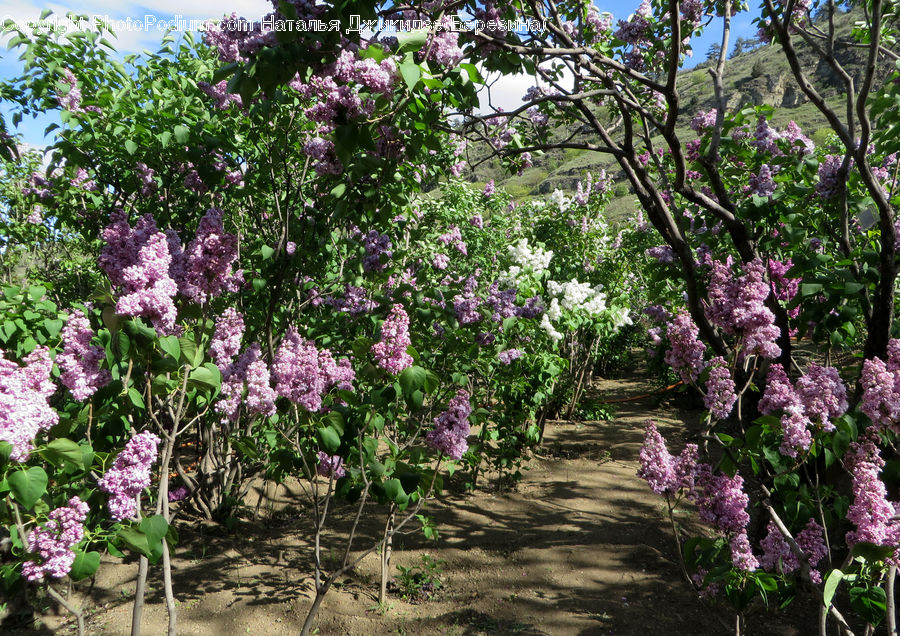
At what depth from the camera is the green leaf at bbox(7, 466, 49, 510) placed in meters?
1.43

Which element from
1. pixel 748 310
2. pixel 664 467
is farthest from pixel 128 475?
pixel 748 310

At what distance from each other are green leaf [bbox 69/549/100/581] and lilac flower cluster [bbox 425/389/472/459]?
1285 millimetres

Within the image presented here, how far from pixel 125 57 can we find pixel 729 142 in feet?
12.0

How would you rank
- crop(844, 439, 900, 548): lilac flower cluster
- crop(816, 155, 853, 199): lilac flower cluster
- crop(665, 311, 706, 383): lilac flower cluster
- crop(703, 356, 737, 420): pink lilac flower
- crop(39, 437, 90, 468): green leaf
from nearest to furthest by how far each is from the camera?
crop(39, 437, 90, 468): green leaf → crop(844, 439, 900, 548): lilac flower cluster → crop(703, 356, 737, 420): pink lilac flower → crop(665, 311, 706, 383): lilac flower cluster → crop(816, 155, 853, 199): lilac flower cluster

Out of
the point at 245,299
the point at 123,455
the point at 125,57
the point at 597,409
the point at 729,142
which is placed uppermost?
the point at 125,57

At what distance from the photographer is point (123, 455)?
1.69 metres

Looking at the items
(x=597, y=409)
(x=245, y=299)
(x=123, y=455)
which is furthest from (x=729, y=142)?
(x=597, y=409)

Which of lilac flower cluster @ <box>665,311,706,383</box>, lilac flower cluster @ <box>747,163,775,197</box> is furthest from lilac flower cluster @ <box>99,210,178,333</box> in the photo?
lilac flower cluster @ <box>747,163,775,197</box>

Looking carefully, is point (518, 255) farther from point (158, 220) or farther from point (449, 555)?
point (158, 220)

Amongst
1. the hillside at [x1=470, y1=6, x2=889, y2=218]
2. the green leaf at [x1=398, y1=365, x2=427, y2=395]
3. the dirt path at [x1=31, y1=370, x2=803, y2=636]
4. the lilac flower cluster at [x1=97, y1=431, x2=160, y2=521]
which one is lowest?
the dirt path at [x1=31, y1=370, x2=803, y2=636]

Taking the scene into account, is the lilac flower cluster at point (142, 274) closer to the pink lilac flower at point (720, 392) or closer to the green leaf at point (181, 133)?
the green leaf at point (181, 133)

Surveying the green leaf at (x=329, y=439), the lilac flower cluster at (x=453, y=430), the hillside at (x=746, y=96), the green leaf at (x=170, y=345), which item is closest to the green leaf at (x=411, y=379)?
the green leaf at (x=329, y=439)

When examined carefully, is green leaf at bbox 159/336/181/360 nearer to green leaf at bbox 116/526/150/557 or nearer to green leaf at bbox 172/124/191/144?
green leaf at bbox 116/526/150/557

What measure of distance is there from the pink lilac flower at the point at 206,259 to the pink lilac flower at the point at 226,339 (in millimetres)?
153
